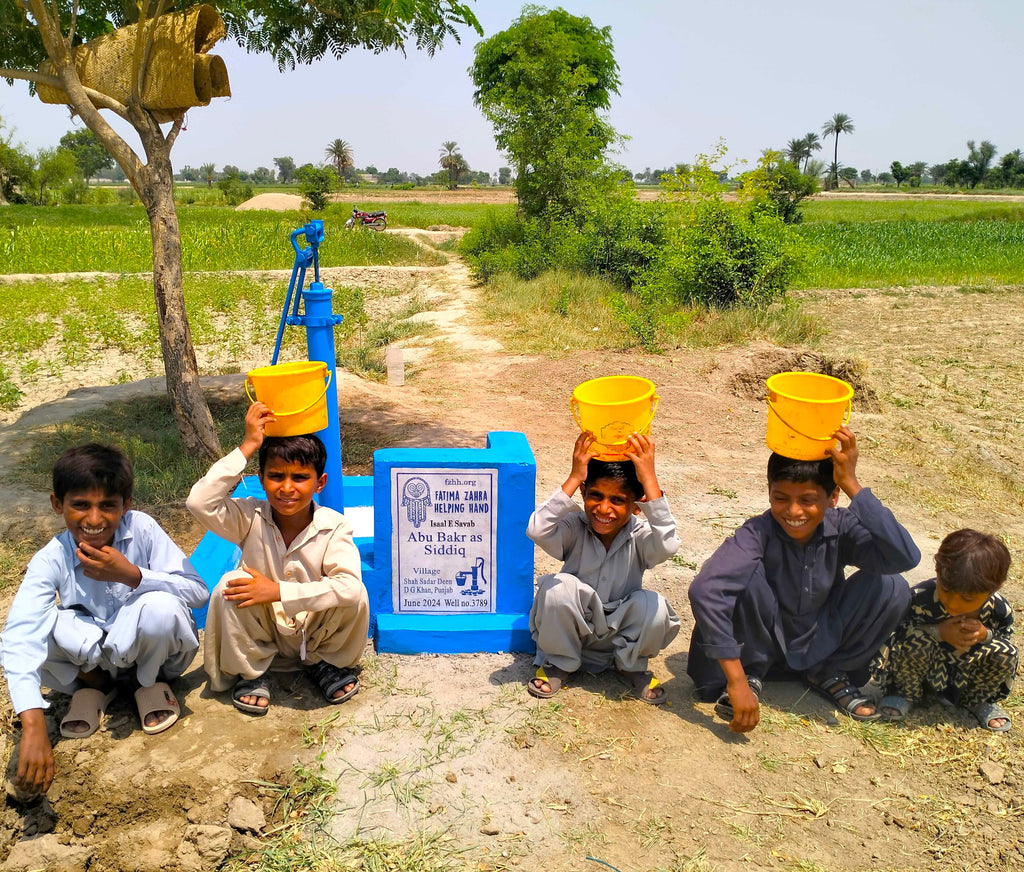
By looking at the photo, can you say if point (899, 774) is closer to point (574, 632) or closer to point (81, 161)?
point (574, 632)

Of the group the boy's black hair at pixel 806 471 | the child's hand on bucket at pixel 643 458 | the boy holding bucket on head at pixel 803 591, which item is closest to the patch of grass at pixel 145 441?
the child's hand on bucket at pixel 643 458

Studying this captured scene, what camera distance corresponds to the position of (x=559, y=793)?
2.36 meters

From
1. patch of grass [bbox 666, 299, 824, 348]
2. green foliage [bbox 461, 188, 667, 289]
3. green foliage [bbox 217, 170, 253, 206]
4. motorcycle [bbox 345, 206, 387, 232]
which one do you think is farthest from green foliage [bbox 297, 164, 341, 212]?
patch of grass [bbox 666, 299, 824, 348]

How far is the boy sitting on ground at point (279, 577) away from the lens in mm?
2545

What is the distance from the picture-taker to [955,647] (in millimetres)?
2713

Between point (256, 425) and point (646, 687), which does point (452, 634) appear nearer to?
point (646, 687)

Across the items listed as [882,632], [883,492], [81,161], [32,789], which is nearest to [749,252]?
[883,492]

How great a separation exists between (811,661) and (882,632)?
25 centimetres

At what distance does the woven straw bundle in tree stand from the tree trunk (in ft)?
0.91

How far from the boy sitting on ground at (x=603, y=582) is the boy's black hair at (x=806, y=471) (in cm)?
38

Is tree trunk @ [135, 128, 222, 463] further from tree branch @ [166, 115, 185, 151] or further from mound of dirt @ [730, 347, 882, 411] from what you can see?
mound of dirt @ [730, 347, 882, 411]

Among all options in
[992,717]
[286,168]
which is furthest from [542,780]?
[286,168]

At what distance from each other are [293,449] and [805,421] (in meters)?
1.60

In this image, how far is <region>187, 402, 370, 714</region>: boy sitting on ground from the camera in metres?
2.54
